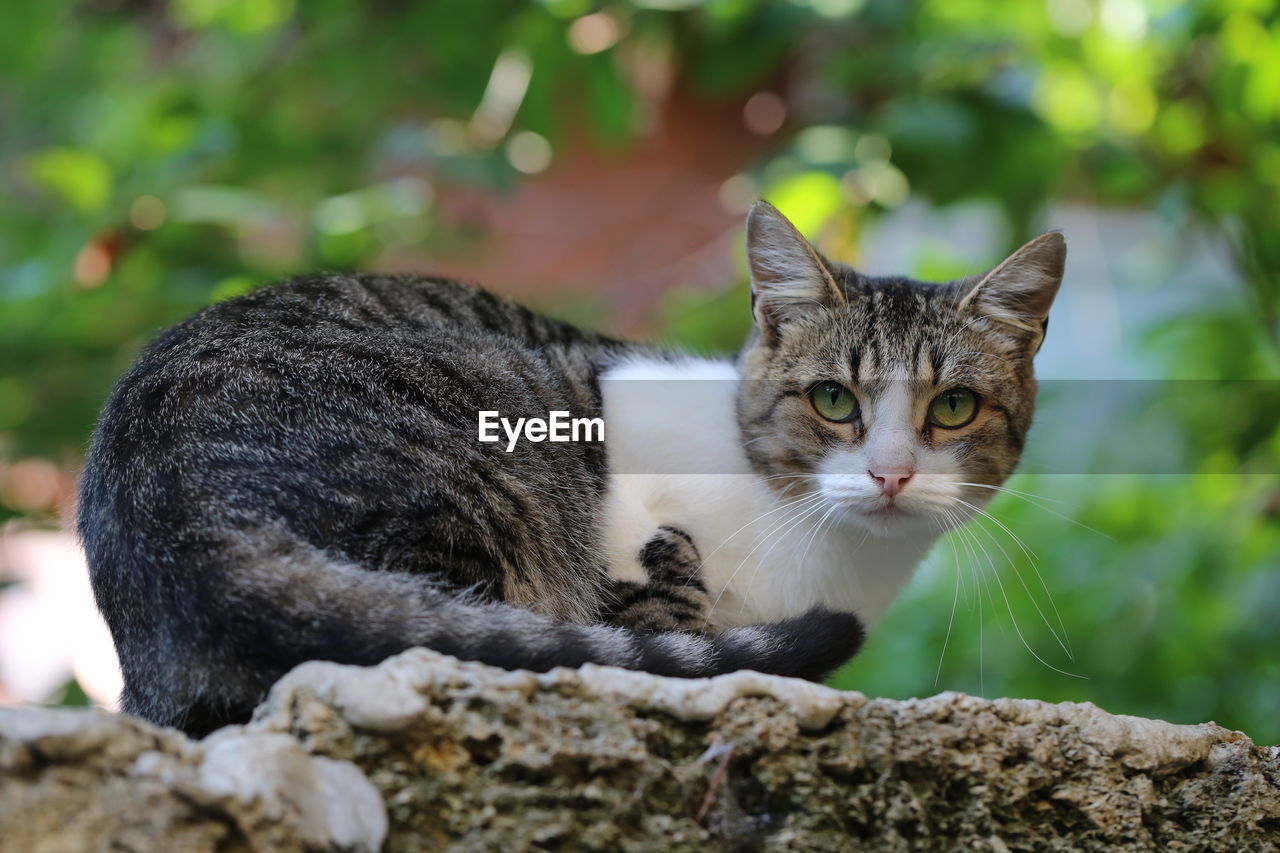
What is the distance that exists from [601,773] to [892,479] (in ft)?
3.06

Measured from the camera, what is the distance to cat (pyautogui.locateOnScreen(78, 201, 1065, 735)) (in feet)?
A: 5.00

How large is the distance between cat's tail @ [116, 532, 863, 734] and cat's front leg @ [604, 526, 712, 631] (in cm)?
42

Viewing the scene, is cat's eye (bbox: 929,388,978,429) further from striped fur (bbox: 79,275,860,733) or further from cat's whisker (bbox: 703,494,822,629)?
striped fur (bbox: 79,275,860,733)

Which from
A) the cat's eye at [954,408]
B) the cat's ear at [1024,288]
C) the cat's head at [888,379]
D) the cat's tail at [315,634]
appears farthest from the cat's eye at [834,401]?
the cat's tail at [315,634]

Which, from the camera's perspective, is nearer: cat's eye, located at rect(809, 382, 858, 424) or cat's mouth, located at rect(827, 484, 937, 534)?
cat's mouth, located at rect(827, 484, 937, 534)

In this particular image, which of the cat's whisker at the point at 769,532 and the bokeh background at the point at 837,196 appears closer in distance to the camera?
the cat's whisker at the point at 769,532

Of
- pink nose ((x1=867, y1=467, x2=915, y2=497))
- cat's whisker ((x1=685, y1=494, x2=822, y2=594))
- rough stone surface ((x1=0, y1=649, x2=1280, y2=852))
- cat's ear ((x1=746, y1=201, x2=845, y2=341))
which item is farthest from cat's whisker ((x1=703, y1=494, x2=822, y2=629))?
rough stone surface ((x1=0, y1=649, x2=1280, y2=852))

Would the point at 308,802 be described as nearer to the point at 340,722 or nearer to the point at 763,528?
the point at 340,722

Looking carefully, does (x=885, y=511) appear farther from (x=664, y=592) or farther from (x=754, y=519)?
(x=664, y=592)

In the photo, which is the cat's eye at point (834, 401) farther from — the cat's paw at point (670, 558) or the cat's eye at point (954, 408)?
the cat's paw at point (670, 558)

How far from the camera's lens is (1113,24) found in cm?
323

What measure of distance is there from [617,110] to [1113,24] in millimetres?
1577

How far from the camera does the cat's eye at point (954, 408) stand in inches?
85.8

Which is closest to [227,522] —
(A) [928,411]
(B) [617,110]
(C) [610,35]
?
(A) [928,411]
